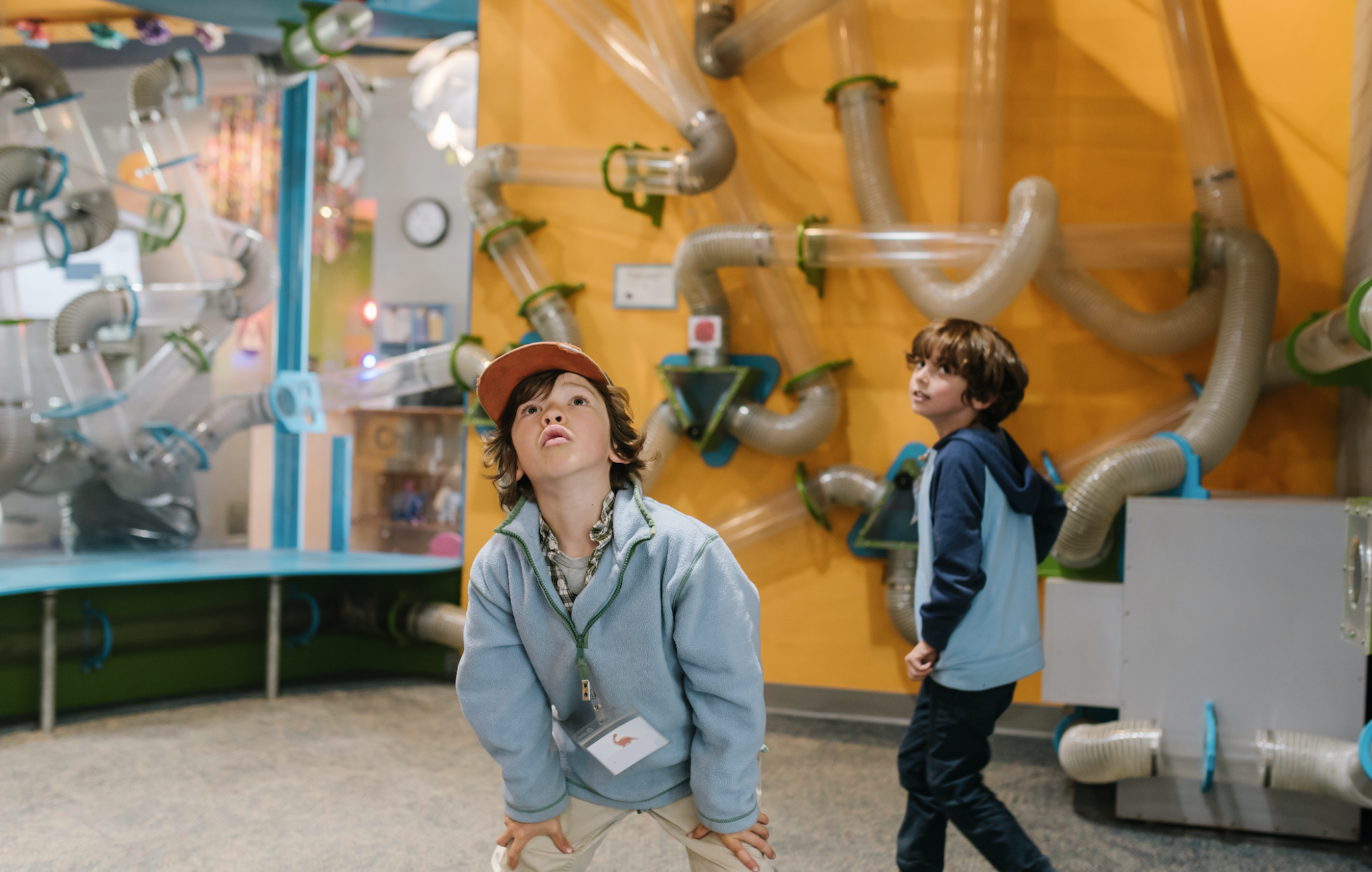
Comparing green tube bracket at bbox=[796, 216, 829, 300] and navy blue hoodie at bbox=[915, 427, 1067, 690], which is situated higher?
green tube bracket at bbox=[796, 216, 829, 300]

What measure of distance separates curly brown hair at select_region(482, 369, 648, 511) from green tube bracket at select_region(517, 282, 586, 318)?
6.80ft

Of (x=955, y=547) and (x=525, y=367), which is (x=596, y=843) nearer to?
(x=525, y=367)

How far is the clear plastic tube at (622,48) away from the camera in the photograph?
308cm

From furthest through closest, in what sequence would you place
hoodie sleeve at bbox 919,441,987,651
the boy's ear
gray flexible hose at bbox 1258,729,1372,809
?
gray flexible hose at bbox 1258,729,1372,809, the boy's ear, hoodie sleeve at bbox 919,441,987,651

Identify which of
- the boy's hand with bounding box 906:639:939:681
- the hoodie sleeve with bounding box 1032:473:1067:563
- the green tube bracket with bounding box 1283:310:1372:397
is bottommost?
the boy's hand with bounding box 906:639:939:681

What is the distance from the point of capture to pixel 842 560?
130 inches

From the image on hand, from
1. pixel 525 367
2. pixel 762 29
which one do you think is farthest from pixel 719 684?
pixel 762 29

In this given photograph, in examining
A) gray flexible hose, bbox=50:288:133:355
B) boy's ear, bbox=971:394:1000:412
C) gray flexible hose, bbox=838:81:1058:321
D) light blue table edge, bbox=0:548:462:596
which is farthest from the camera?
gray flexible hose, bbox=50:288:133:355

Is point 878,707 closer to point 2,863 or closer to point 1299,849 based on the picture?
point 1299,849

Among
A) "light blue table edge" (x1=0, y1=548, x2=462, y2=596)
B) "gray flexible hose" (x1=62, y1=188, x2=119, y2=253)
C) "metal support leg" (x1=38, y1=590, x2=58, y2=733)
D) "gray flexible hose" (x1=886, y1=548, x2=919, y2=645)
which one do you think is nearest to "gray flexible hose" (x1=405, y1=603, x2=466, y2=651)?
"light blue table edge" (x1=0, y1=548, x2=462, y2=596)

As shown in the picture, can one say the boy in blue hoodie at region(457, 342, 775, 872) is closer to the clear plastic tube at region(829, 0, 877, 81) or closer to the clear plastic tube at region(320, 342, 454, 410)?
the clear plastic tube at region(829, 0, 877, 81)

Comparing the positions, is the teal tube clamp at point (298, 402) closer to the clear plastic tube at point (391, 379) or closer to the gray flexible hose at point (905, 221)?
the clear plastic tube at point (391, 379)

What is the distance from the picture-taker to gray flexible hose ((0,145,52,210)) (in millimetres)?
3287

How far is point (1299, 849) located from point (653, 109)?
293 centimetres
